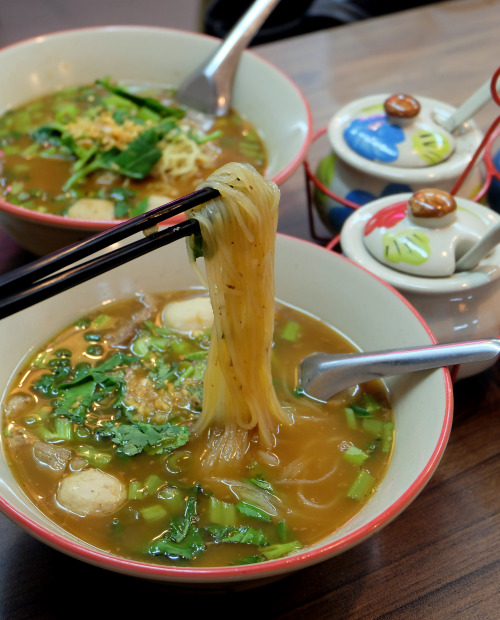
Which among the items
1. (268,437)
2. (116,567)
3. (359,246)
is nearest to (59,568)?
(116,567)

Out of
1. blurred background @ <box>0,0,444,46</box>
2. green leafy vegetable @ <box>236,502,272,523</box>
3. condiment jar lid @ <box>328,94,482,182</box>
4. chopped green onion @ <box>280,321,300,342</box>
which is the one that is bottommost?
blurred background @ <box>0,0,444,46</box>

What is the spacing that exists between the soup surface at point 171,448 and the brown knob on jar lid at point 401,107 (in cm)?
62

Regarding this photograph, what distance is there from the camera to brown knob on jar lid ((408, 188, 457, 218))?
1528mm

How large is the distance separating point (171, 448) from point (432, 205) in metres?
0.79

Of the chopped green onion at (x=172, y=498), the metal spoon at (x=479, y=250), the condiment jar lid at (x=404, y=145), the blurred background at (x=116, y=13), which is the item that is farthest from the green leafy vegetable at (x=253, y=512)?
the blurred background at (x=116, y=13)

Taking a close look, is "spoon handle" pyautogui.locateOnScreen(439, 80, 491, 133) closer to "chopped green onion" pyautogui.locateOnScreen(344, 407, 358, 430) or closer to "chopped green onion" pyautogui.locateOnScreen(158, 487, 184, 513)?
"chopped green onion" pyautogui.locateOnScreen(344, 407, 358, 430)

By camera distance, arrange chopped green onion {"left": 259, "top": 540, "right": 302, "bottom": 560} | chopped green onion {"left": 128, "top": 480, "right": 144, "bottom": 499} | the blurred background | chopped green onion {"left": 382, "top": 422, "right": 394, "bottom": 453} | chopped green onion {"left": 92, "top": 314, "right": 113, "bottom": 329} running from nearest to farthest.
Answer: chopped green onion {"left": 259, "top": 540, "right": 302, "bottom": 560}, chopped green onion {"left": 128, "top": 480, "right": 144, "bottom": 499}, chopped green onion {"left": 382, "top": 422, "right": 394, "bottom": 453}, chopped green onion {"left": 92, "top": 314, "right": 113, "bottom": 329}, the blurred background

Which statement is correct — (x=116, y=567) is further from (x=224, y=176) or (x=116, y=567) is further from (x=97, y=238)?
(x=224, y=176)

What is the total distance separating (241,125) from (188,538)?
1.68 m

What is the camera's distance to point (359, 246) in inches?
63.1

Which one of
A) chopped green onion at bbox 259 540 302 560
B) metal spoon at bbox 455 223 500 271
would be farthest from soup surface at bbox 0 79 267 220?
chopped green onion at bbox 259 540 302 560

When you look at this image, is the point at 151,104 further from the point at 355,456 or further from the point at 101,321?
the point at 355,456

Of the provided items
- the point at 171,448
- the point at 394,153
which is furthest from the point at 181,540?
the point at 394,153

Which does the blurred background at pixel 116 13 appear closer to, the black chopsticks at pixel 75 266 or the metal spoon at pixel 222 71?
the metal spoon at pixel 222 71
